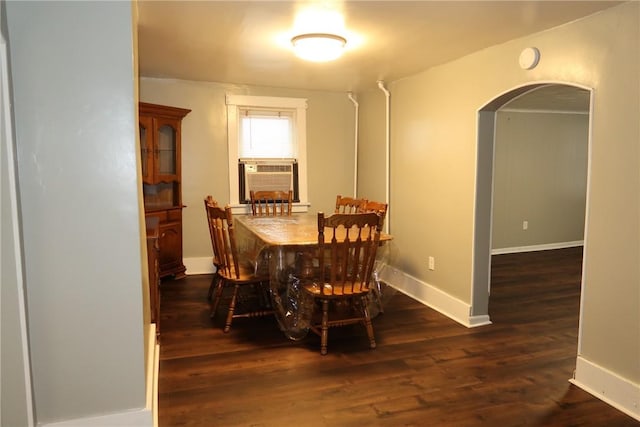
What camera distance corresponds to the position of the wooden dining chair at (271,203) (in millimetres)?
4730

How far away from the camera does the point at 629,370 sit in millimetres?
2258

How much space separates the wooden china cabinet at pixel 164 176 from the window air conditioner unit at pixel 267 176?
713mm

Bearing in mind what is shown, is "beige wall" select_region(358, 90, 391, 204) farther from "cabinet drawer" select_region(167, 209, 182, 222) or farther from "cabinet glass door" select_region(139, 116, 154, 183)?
"cabinet glass door" select_region(139, 116, 154, 183)

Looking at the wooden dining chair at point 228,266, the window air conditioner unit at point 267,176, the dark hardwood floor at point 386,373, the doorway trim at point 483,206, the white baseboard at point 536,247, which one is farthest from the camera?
the white baseboard at point 536,247

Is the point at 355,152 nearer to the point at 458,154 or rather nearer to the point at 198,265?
the point at 458,154

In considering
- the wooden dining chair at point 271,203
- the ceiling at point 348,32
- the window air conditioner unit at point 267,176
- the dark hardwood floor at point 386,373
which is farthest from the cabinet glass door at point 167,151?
the dark hardwood floor at point 386,373

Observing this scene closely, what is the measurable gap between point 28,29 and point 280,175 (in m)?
3.56

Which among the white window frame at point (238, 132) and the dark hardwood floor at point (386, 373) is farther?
the white window frame at point (238, 132)

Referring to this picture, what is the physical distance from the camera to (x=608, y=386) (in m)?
2.36

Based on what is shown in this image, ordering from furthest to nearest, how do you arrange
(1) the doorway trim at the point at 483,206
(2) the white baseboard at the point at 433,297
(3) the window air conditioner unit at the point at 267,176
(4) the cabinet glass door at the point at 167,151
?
1. (3) the window air conditioner unit at the point at 267,176
2. (4) the cabinet glass door at the point at 167,151
3. (2) the white baseboard at the point at 433,297
4. (1) the doorway trim at the point at 483,206

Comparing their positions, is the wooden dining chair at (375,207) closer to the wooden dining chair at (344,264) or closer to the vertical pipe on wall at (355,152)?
the wooden dining chair at (344,264)

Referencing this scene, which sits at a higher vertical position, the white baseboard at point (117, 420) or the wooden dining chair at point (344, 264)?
the wooden dining chair at point (344, 264)

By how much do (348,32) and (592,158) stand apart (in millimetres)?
1604

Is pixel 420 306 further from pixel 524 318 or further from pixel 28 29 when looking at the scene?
pixel 28 29
